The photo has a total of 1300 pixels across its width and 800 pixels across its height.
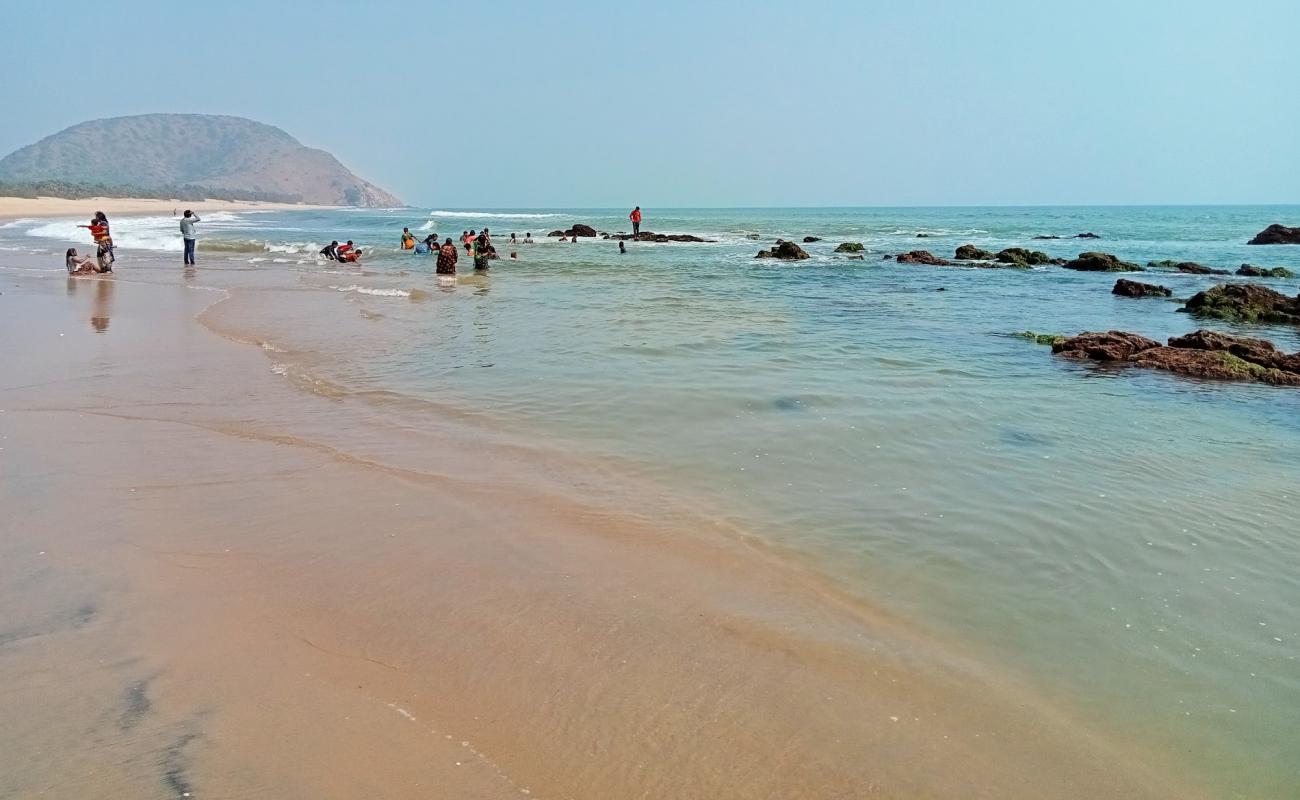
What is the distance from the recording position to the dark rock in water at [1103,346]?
11.6 metres

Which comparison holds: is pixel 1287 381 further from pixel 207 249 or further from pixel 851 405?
pixel 207 249

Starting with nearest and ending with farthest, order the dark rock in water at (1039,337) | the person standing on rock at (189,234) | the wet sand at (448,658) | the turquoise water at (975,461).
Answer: the wet sand at (448,658), the turquoise water at (975,461), the dark rock in water at (1039,337), the person standing on rock at (189,234)

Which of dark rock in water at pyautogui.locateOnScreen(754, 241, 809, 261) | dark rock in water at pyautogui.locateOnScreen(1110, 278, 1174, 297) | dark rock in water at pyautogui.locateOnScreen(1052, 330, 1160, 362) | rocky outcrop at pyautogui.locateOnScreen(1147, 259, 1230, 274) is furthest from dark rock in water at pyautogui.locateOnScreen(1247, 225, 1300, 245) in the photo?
dark rock in water at pyautogui.locateOnScreen(1052, 330, 1160, 362)

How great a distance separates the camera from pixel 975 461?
6.65 meters

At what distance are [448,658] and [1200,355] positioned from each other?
37.9ft

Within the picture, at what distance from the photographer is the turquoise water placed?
379 cm

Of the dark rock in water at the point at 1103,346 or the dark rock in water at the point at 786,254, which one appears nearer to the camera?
the dark rock in water at the point at 1103,346

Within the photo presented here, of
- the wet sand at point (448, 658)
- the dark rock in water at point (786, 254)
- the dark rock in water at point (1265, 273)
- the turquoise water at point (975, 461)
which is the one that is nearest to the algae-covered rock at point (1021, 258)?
the dark rock in water at point (1265, 273)

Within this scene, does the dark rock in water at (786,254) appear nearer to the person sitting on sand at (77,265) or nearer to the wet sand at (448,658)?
the person sitting on sand at (77,265)

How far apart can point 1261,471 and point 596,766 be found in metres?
6.55

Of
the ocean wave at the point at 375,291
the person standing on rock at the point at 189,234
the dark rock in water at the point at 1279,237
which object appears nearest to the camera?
the ocean wave at the point at 375,291

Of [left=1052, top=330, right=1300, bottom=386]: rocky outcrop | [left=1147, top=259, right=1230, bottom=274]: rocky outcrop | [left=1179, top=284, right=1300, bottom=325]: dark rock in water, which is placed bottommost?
[left=1052, top=330, right=1300, bottom=386]: rocky outcrop

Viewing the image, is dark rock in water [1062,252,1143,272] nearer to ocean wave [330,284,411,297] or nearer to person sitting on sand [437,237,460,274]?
person sitting on sand [437,237,460,274]

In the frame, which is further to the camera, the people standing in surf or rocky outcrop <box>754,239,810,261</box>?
rocky outcrop <box>754,239,810,261</box>
